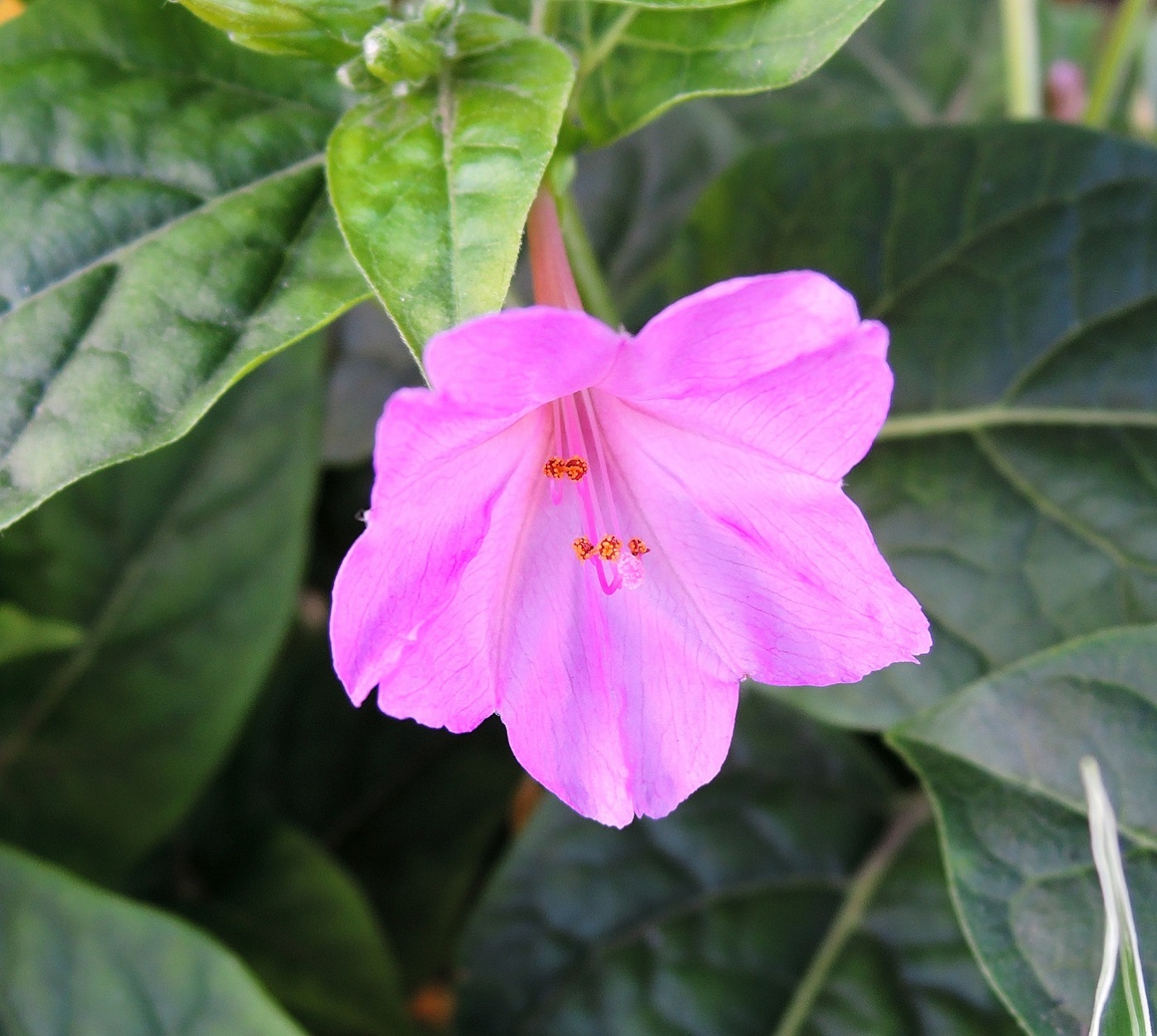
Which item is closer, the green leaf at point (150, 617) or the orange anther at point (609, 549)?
the orange anther at point (609, 549)

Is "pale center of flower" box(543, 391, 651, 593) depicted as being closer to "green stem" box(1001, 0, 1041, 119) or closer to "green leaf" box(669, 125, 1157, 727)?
"green leaf" box(669, 125, 1157, 727)

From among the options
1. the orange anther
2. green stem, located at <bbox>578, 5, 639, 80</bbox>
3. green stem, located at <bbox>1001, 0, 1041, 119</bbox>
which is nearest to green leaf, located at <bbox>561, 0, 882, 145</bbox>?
green stem, located at <bbox>578, 5, 639, 80</bbox>

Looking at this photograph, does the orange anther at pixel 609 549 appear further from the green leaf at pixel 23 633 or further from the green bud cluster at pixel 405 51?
the green leaf at pixel 23 633

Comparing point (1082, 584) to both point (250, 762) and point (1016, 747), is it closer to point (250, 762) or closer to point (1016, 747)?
point (1016, 747)

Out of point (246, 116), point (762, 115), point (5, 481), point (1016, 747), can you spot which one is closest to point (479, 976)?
point (1016, 747)

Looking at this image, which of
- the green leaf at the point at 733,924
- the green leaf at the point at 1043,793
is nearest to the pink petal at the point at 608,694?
the green leaf at the point at 1043,793

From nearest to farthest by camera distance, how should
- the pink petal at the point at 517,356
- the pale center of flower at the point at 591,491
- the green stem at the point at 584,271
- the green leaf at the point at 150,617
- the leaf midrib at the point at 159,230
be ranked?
the pink petal at the point at 517,356 → the leaf midrib at the point at 159,230 → the pale center of flower at the point at 591,491 → the green stem at the point at 584,271 → the green leaf at the point at 150,617

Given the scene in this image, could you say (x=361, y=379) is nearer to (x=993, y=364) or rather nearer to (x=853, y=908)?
(x=993, y=364)
